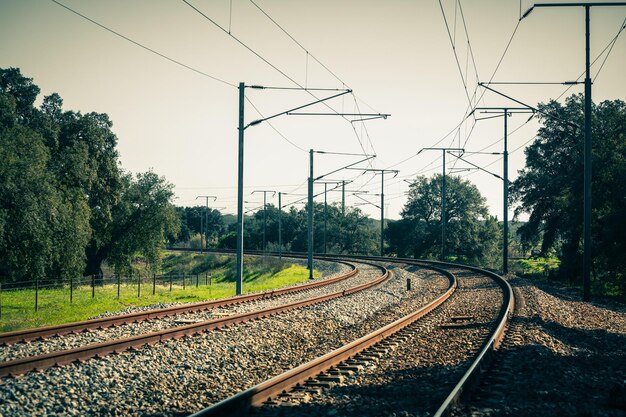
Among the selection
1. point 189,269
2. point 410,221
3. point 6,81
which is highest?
point 6,81

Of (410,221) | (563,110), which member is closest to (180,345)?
(563,110)

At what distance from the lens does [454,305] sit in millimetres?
20578

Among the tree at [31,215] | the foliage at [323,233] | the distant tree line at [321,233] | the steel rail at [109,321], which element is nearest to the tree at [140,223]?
the tree at [31,215]

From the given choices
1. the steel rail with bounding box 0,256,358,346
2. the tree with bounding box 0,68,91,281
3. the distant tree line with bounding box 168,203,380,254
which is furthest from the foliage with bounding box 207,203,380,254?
the steel rail with bounding box 0,256,358,346

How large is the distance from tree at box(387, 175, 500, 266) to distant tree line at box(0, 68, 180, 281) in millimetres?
38170

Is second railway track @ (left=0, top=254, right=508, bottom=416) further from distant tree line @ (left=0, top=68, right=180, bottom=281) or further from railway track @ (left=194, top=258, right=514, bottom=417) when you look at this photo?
distant tree line @ (left=0, top=68, right=180, bottom=281)

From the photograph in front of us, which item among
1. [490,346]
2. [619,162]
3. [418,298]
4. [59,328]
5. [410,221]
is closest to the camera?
[490,346]

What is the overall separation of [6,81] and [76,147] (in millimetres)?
8263

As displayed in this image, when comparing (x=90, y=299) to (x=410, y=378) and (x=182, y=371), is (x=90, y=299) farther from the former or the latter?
(x=410, y=378)

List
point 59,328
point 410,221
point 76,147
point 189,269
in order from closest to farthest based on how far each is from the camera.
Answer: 1. point 59,328
2. point 76,147
3. point 189,269
4. point 410,221

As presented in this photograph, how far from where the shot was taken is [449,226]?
78.5 metres

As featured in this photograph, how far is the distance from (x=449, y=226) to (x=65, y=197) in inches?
2144

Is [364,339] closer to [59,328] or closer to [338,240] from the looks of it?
[59,328]

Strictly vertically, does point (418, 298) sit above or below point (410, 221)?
below
